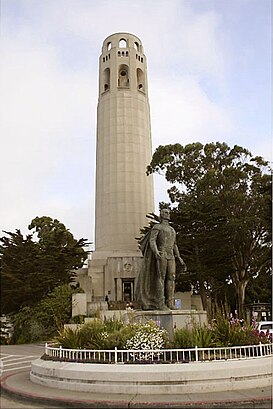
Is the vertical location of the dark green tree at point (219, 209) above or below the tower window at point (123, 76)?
below

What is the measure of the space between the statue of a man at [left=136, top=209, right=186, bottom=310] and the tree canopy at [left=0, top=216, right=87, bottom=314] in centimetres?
353

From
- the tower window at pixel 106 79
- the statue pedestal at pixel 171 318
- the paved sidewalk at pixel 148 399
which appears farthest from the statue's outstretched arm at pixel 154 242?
the tower window at pixel 106 79

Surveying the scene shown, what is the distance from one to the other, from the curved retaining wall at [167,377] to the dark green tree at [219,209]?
22.2m

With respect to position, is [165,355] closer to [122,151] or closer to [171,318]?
[171,318]

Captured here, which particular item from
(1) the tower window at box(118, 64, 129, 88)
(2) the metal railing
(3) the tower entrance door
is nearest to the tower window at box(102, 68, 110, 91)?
(1) the tower window at box(118, 64, 129, 88)

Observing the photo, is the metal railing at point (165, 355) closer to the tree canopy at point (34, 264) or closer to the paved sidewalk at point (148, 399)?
the paved sidewalk at point (148, 399)

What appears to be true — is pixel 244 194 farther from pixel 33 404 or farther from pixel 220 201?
pixel 33 404

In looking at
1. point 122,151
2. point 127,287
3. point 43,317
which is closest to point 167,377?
point 43,317

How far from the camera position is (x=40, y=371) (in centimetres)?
929

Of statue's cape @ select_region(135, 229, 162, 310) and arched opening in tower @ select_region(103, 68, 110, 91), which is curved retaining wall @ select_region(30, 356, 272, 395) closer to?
statue's cape @ select_region(135, 229, 162, 310)

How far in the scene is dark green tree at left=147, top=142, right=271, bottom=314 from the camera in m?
30.7

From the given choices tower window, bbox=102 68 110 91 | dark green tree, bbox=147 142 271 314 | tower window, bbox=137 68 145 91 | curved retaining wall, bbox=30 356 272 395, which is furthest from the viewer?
tower window, bbox=137 68 145 91

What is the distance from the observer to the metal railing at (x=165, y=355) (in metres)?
8.63

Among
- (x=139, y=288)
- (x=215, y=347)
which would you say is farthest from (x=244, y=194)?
(x=215, y=347)
